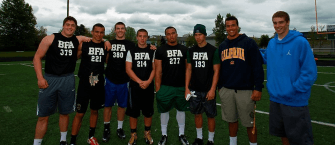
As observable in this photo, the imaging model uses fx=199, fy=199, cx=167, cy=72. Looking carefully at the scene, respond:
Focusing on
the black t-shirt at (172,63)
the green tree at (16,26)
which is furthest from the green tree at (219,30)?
the black t-shirt at (172,63)

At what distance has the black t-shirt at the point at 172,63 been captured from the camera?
369cm

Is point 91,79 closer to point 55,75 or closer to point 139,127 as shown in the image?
point 55,75

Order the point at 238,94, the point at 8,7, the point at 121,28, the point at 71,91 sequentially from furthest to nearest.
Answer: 1. the point at 8,7
2. the point at 121,28
3. the point at 71,91
4. the point at 238,94

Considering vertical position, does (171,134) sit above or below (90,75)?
below

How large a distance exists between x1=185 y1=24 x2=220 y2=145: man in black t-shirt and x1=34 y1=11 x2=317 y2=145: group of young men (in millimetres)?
17

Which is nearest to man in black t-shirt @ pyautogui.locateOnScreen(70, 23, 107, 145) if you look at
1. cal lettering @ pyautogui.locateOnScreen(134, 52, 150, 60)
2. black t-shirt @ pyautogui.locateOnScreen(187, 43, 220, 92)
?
cal lettering @ pyautogui.locateOnScreen(134, 52, 150, 60)

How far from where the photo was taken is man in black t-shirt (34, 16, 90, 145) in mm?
3252

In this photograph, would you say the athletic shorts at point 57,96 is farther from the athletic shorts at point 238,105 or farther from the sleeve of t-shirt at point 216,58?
the athletic shorts at point 238,105

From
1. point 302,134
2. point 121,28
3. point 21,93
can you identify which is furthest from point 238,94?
point 21,93

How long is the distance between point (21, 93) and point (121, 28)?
21.0 feet

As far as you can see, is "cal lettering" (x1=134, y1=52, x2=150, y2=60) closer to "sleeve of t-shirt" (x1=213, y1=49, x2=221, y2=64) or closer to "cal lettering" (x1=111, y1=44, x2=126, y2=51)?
"cal lettering" (x1=111, y1=44, x2=126, y2=51)

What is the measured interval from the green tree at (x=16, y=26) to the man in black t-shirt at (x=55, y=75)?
53.3 meters

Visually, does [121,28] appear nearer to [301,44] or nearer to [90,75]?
[90,75]

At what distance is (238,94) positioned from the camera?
3.19m
